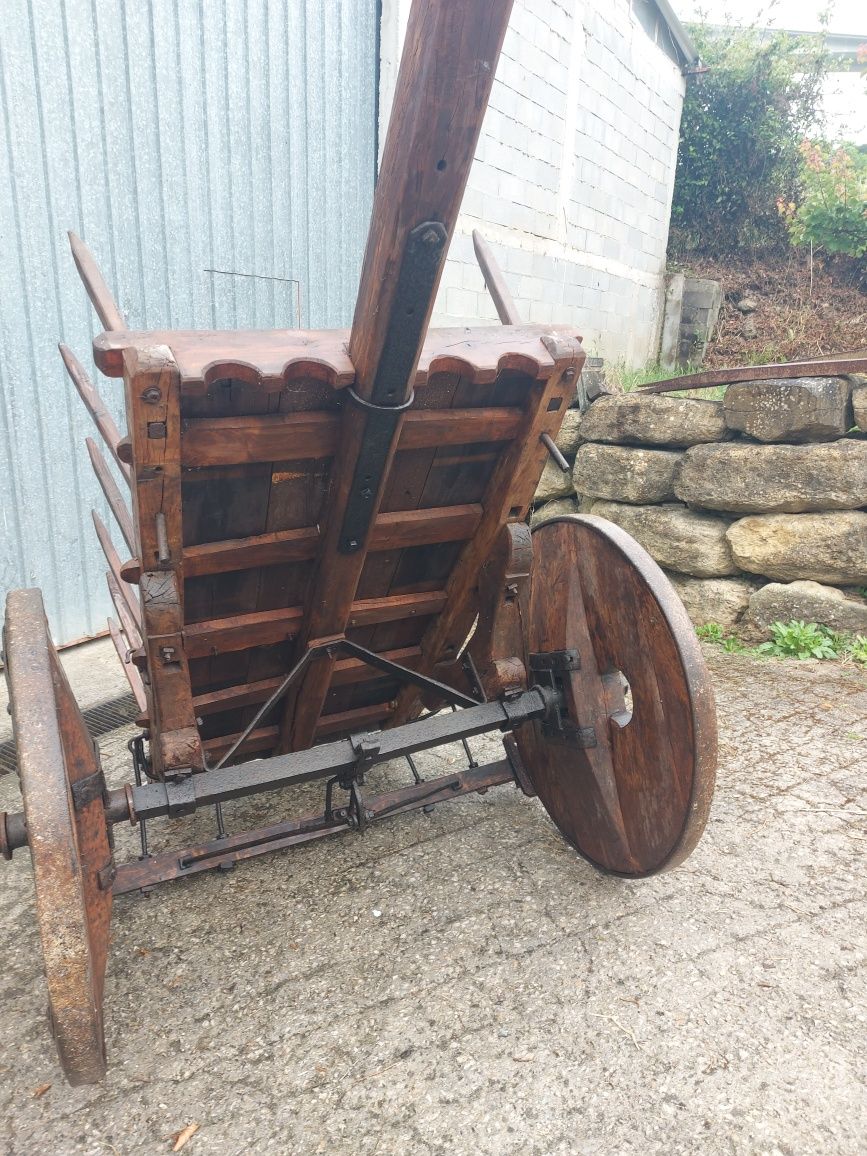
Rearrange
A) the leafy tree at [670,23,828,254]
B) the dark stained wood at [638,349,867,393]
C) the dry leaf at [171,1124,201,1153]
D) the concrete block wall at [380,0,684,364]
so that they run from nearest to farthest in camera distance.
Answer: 1. the dry leaf at [171,1124,201,1153]
2. the dark stained wood at [638,349,867,393]
3. the concrete block wall at [380,0,684,364]
4. the leafy tree at [670,23,828,254]

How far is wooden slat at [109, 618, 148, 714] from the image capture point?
2434 millimetres

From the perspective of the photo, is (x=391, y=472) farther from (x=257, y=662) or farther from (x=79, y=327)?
(x=79, y=327)

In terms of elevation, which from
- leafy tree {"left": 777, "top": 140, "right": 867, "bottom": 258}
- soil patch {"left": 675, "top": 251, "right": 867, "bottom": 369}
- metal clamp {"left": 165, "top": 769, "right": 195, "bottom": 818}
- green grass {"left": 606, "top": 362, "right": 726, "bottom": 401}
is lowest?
metal clamp {"left": 165, "top": 769, "right": 195, "bottom": 818}

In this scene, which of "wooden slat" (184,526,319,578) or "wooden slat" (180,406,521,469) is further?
"wooden slat" (184,526,319,578)

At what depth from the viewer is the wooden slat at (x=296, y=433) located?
5.45ft

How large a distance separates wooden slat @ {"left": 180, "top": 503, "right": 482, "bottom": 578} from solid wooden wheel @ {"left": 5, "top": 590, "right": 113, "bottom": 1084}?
0.40m

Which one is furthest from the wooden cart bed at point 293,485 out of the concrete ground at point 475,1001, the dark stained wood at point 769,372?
the dark stained wood at point 769,372

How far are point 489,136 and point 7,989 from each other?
576 centimetres

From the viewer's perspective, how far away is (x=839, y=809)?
9.34ft

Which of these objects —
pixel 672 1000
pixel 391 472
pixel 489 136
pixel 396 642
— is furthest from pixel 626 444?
pixel 672 1000

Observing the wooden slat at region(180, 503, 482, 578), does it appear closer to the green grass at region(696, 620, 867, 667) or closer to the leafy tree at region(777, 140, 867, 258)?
the green grass at region(696, 620, 867, 667)

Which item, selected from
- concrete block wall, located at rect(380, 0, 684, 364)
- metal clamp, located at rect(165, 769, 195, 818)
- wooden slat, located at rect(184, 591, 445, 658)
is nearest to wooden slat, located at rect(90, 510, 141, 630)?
wooden slat, located at rect(184, 591, 445, 658)

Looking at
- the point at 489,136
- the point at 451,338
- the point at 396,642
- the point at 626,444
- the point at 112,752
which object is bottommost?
the point at 112,752

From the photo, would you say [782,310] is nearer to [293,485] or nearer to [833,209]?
[833,209]
